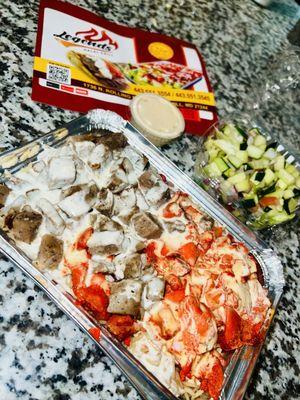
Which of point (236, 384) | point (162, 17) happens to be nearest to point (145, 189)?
point (236, 384)

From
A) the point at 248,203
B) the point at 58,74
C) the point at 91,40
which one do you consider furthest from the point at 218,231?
the point at 91,40

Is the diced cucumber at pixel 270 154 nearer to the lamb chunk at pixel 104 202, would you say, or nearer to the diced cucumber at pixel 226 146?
the diced cucumber at pixel 226 146

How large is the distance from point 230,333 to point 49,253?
0.47 metres

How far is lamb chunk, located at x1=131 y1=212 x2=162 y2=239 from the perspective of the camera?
1061mm

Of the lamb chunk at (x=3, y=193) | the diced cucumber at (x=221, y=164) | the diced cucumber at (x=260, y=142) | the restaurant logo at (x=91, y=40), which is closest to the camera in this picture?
the lamb chunk at (x=3, y=193)

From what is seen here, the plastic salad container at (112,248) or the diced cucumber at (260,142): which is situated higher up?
the diced cucumber at (260,142)

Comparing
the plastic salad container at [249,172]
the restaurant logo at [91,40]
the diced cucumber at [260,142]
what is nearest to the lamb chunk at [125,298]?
the plastic salad container at [249,172]

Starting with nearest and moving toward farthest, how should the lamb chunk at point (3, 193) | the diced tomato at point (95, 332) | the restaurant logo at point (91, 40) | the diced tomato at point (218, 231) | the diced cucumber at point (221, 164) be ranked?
the diced tomato at point (95, 332) < the lamb chunk at point (3, 193) < the diced tomato at point (218, 231) < the diced cucumber at point (221, 164) < the restaurant logo at point (91, 40)

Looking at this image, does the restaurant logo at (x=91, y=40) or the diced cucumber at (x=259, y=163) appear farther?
the restaurant logo at (x=91, y=40)

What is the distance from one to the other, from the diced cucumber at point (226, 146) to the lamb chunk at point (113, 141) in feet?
1.08

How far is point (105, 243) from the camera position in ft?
3.23

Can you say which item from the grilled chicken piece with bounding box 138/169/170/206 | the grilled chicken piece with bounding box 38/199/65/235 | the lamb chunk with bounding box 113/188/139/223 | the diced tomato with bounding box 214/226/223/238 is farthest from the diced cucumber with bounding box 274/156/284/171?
the grilled chicken piece with bounding box 38/199/65/235

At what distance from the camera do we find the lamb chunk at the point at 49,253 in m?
0.93

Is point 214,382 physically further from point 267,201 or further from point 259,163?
point 259,163
